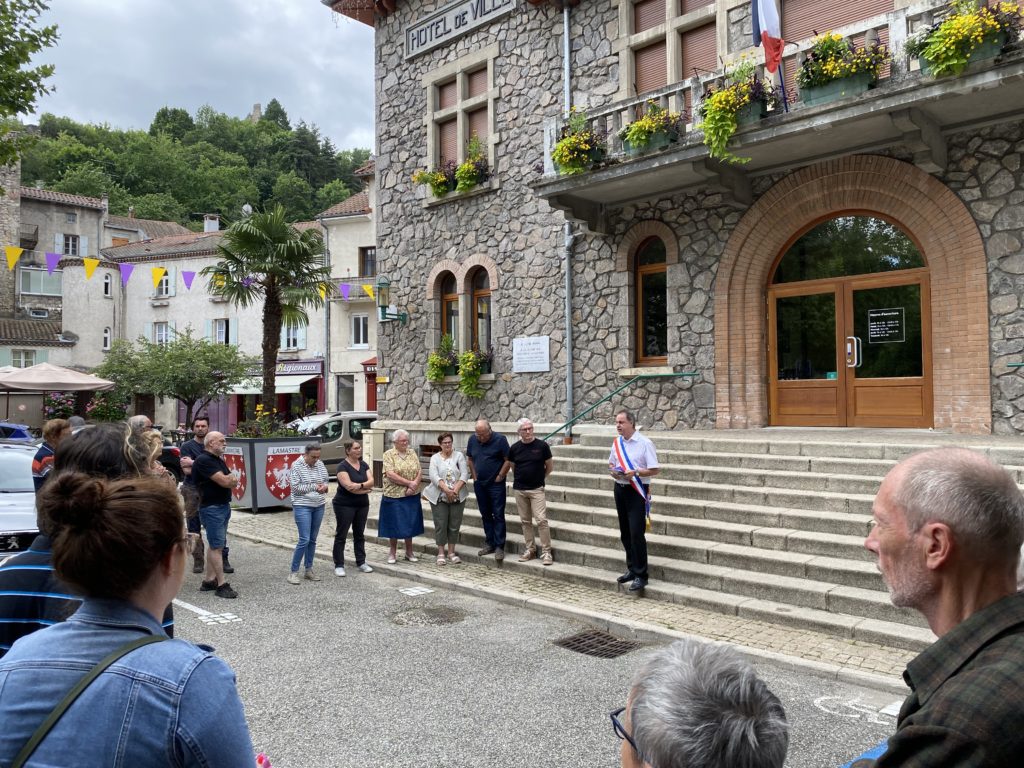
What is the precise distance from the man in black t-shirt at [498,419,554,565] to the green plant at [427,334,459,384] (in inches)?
237

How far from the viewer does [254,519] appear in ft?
45.9

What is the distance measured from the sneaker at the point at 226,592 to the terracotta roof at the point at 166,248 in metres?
34.7

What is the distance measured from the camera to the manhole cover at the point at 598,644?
6465 mm

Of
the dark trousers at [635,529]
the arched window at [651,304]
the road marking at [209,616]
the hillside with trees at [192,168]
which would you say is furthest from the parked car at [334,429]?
the hillside with trees at [192,168]

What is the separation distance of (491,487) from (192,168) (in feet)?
203

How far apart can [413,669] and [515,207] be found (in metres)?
10.3

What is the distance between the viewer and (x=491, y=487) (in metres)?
9.91

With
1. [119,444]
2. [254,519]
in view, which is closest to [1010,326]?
[119,444]

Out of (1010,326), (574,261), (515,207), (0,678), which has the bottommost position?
(0,678)

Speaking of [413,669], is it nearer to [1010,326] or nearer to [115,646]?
[115,646]

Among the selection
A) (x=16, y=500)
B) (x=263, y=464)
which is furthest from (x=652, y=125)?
(x=16, y=500)

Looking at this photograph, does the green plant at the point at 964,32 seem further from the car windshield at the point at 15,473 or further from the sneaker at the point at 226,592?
the car windshield at the point at 15,473

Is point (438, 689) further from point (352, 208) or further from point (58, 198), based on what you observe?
point (58, 198)

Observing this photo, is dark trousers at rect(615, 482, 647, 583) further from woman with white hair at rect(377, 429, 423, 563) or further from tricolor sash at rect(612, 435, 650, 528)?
woman with white hair at rect(377, 429, 423, 563)
